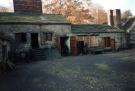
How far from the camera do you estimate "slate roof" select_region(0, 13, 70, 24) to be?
2406 cm

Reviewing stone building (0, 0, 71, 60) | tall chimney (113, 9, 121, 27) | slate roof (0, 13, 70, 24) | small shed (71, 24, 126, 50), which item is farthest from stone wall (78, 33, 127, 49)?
slate roof (0, 13, 70, 24)

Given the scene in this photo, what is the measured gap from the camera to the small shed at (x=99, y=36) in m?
28.2

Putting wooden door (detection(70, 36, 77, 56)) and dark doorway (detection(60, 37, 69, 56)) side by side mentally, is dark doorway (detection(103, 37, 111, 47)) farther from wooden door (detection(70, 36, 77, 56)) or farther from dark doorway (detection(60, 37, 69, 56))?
dark doorway (detection(60, 37, 69, 56))

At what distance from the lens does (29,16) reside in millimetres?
26172

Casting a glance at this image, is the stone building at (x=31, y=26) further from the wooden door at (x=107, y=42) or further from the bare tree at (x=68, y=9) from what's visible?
the bare tree at (x=68, y=9)

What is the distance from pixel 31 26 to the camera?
2473 cm

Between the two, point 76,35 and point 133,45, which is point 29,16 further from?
point 133,45

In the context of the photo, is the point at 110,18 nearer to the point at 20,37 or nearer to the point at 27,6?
the point at 27,6

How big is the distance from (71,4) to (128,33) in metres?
14.2

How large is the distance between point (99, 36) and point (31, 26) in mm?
9709

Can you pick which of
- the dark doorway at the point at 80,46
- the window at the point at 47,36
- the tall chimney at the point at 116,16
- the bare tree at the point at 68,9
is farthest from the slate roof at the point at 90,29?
the bare tree at the point at 68,9

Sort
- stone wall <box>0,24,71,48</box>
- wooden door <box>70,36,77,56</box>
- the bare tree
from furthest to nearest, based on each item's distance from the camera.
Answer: the bare tree → wooden door <box>70,36,77,56</box> → stone wall <box>0,24,71,48</box>

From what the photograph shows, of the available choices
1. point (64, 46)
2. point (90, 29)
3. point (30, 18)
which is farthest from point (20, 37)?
point (90, 29)

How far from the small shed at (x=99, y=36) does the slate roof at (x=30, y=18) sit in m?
2.48
